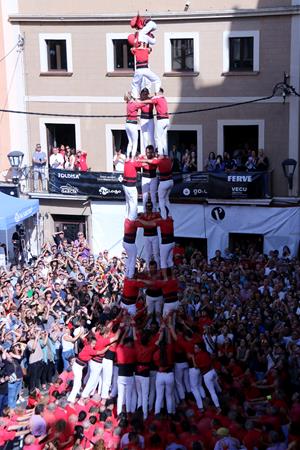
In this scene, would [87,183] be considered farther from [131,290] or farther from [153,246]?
[131,290]

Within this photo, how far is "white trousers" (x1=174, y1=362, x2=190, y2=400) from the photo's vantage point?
15.5 meters

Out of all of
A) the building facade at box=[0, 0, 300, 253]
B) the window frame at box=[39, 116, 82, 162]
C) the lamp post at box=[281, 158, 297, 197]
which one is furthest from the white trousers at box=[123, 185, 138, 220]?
the window frame at box=[39, 116, 82, 162]

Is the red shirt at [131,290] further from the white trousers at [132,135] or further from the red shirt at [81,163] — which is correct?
the red shirt at [81,163]

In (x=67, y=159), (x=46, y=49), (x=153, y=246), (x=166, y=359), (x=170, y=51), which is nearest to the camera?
(x=166, y=359)

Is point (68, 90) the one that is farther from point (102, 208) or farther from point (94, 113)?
point (102, 208)

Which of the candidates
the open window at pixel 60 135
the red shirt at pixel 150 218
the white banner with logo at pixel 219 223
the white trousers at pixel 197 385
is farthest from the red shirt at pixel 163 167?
the open window at pixel 60 135

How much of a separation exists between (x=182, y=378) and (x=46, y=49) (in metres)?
16.0

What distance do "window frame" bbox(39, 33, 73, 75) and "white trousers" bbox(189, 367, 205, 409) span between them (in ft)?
50.2

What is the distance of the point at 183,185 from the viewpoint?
25531 millimetres

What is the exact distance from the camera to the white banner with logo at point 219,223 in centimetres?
2462

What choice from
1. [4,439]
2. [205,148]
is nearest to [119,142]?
[205,148]

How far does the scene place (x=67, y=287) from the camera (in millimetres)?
20875

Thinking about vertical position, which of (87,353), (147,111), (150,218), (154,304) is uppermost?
(147,111)

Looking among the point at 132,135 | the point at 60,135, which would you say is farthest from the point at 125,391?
the point at 60,135
